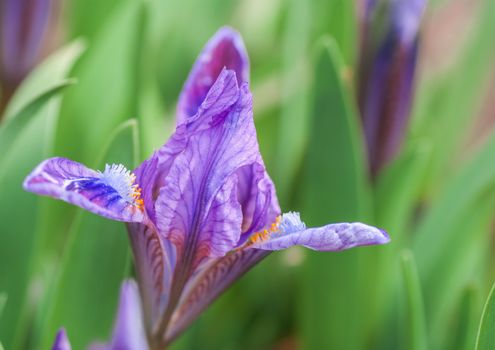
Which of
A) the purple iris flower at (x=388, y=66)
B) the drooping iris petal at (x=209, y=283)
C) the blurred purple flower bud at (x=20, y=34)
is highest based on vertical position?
the blurred purple flower bud at (x=20, y=34)

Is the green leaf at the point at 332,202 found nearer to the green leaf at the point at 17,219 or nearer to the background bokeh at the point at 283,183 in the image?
the background bokeh at the point at 283,183

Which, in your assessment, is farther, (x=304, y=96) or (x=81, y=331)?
(x=304, y=96)

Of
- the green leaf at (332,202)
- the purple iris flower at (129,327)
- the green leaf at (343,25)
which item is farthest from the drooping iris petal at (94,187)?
the green leaf at (343,25)

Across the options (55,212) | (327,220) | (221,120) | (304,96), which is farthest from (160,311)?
(304,96)

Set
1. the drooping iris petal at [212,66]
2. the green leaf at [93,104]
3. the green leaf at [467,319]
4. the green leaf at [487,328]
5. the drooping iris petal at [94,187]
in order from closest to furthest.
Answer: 1. the drooping iris petal at [94,187]
2. the green leaf at [487,328]
3. the drooping iris petal at [212,66]
4. the green leaf at [467,319]
5. the green leaf at [93,104]

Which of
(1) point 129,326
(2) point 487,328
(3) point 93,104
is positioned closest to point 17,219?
(1) point 129,326

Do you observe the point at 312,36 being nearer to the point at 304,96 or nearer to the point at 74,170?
the point at 304,96

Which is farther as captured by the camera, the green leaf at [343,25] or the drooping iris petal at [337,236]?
the green leaf at [343,25]
